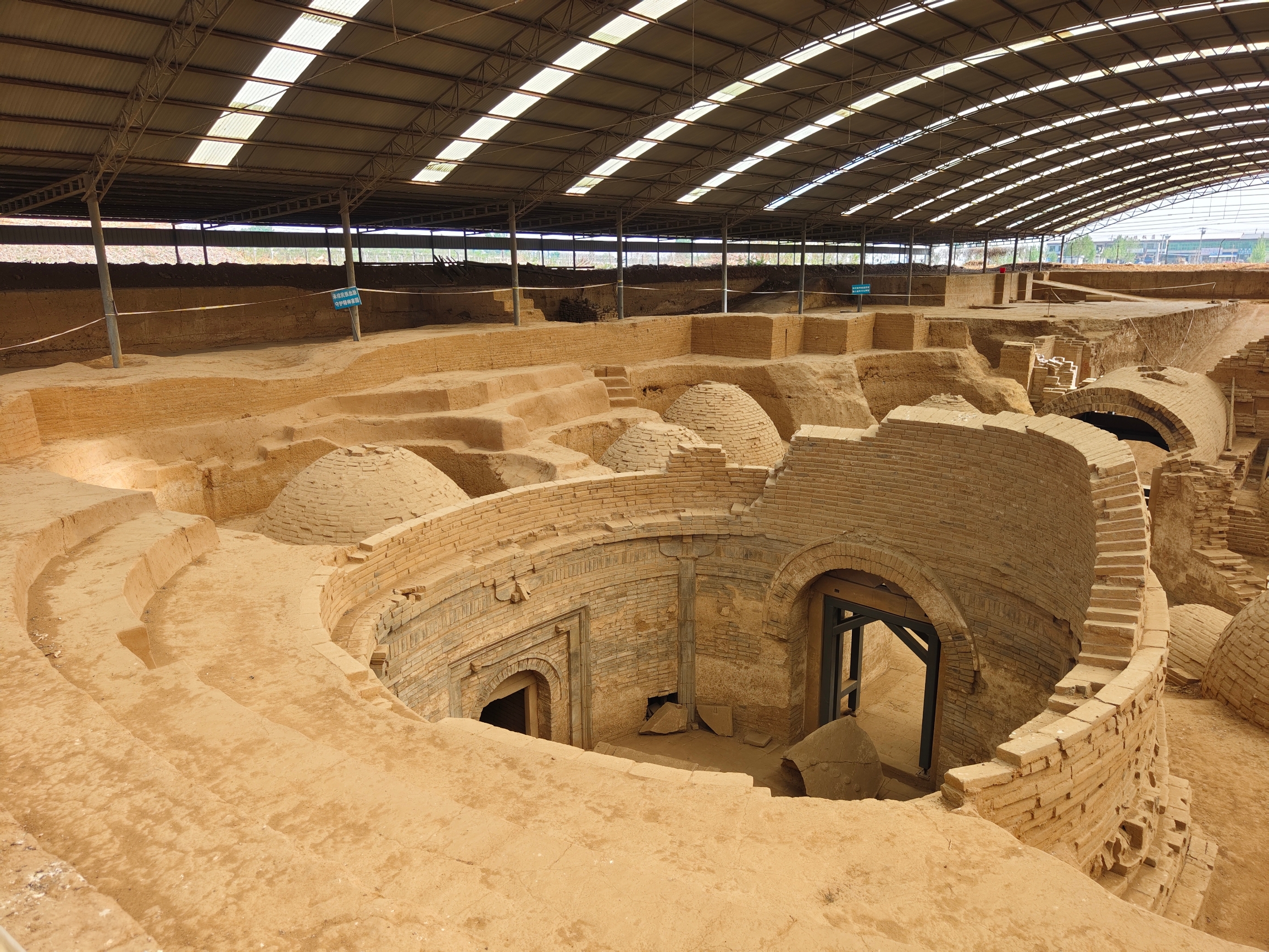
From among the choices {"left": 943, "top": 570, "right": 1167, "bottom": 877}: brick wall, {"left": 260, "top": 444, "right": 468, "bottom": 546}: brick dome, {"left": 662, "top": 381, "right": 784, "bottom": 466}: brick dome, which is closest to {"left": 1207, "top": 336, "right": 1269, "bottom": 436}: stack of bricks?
{"left": 662, "top": 381, "right": 784, "bottom": 466}: brick dome

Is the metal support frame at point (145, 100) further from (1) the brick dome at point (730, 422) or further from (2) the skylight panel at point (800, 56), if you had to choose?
(1) the brick dome at point (730, 422)

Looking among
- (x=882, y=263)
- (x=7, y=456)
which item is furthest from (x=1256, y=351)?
(x=882, y=263)

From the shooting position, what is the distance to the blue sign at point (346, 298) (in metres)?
16.0

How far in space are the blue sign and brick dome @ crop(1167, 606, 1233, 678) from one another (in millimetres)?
14557

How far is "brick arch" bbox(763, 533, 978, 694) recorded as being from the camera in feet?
32.1

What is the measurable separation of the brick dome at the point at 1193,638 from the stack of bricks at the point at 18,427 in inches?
574

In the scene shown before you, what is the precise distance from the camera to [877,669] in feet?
44.1

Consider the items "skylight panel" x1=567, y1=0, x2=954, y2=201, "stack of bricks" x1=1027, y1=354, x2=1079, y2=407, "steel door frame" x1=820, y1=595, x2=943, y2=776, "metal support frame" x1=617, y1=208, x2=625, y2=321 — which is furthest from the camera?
"metal support frame" x1=617, y1=208, x2=625, y2=321

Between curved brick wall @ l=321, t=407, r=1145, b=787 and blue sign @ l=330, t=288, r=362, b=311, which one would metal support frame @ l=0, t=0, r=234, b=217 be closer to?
blue sign @ l=330, t=288, r=362, b=311

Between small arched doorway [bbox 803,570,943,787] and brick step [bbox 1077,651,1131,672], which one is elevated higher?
brick step [bbox 1077,651,1131,672]

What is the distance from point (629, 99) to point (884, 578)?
12308 mm

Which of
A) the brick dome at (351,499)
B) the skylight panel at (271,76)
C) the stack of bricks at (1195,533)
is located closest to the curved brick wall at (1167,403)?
the stack of bricks at (1195,533)

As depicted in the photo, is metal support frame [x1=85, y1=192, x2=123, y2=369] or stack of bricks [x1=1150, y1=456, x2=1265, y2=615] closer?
metal support frame [x1=85, y1=192, x2=123, y2=369]

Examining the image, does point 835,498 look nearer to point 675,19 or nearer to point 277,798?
point 277,798
